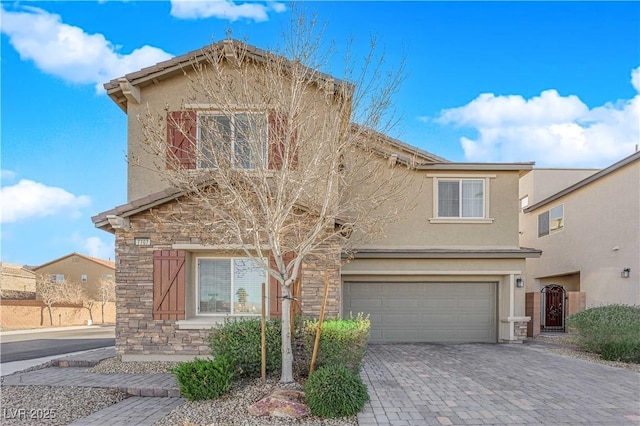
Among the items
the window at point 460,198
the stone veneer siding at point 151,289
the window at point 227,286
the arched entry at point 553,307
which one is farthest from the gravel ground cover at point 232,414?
the arched entry at point 553,307

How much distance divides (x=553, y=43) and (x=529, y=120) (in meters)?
4.31

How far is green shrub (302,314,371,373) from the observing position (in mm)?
7453

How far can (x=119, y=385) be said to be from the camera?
311 inches

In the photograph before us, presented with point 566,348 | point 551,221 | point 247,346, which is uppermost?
point 551,221

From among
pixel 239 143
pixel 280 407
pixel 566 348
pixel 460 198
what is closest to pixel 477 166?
pixel 460 198

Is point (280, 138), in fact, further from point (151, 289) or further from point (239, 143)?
point (151, 289)

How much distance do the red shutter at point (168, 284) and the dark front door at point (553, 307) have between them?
49.7ft

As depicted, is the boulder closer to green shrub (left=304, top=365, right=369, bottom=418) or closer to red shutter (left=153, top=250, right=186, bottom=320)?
green shrub (left=304, top=365, right=369, bottom=418)

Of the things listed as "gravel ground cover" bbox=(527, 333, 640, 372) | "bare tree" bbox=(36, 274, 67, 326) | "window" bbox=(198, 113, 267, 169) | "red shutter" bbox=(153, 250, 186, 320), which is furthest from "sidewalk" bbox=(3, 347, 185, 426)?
"bare tree" bbox=(36, 274, 67, 326)

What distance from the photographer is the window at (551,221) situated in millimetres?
18334

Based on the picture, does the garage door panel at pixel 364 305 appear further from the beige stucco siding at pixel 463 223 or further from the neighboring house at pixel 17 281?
the neighboring house at pixel 17 281

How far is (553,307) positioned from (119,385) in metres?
Result: 17.0

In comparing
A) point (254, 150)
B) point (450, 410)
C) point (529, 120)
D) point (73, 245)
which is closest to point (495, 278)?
point (529, 120)

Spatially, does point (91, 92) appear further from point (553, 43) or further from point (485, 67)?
point (553, 43)
